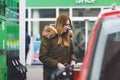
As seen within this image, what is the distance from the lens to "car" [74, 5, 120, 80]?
3850mm

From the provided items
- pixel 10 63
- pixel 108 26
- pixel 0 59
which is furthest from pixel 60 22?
pixel 108 26

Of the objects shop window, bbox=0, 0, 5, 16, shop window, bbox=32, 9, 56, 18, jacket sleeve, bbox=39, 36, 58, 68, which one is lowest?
jacket sleeve, bbox=39, 36, 58, 68

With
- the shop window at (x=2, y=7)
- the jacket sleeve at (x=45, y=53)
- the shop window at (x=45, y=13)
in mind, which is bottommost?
the jacket sleeve at (x=45, y=53)

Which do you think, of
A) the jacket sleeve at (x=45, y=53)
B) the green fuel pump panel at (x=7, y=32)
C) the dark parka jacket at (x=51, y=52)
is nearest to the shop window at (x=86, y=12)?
the green fuel pump panel at (x=7, y=32)

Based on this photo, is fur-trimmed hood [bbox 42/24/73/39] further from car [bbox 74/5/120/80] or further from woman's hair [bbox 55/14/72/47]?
car [bbox 74/5/120/80]

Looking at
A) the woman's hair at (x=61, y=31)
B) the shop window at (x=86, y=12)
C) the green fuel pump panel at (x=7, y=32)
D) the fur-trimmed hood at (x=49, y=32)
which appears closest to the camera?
the fur-trimmed hood at (x=49, y=32)

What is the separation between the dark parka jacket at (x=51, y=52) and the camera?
7.21 meters

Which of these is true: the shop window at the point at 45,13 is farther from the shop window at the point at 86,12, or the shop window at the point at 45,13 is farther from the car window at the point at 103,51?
the car window at the point at 103,51

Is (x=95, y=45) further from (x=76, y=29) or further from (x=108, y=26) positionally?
(x=76, y=29)

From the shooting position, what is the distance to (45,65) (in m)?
7.39

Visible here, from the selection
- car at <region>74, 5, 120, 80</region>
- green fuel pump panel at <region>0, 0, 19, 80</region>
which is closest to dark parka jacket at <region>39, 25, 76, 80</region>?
green fuel pump panel at <region>0, 0, 19, 80</region>

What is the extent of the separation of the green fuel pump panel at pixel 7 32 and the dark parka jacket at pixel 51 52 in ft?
5.06

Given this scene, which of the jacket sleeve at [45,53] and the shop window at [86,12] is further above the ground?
the shop window at [86,12]

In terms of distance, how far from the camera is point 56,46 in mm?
7363
